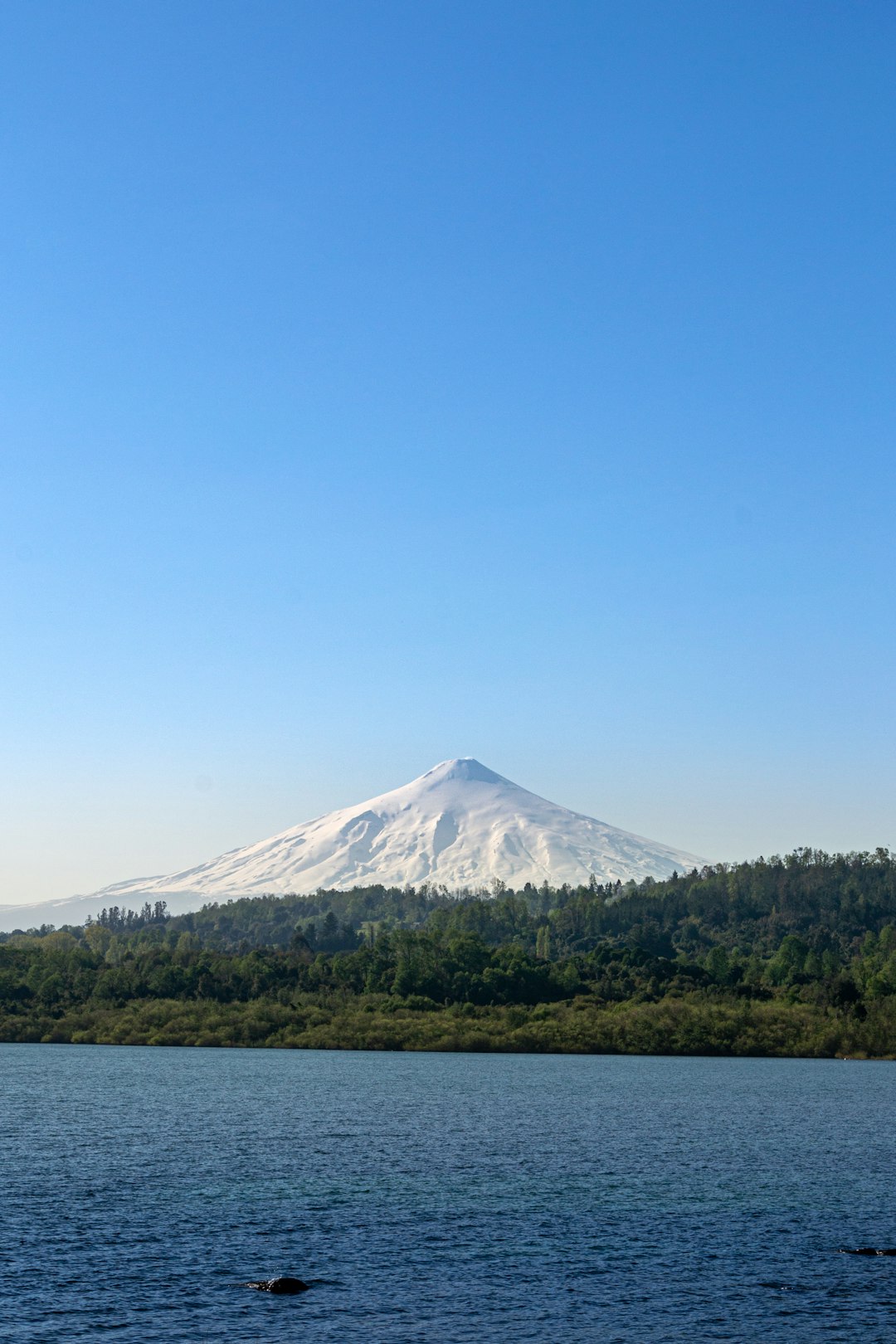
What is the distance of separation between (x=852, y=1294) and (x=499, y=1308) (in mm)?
Result: 12365

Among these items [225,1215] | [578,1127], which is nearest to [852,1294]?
[225,1215]

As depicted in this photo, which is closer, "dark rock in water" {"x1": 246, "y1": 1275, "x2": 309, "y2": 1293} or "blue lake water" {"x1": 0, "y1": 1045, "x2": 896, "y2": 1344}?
"blue lake water" {"x1": 0, "y1": 1045, "x2": 896, "y2": 1344}

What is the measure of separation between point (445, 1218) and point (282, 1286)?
17.2 metres

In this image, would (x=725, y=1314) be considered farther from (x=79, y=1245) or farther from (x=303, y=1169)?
(x=303, y=1169)

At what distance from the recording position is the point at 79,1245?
51531 mm

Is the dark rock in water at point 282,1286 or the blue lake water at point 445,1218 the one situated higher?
the dark rock in water at point 282,1286

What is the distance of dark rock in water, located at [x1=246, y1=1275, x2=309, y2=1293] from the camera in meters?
43.7

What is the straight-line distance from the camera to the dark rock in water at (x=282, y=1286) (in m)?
43.7

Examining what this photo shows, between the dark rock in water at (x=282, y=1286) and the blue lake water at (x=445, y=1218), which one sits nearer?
the blue lake water at (x=445, y=1218)

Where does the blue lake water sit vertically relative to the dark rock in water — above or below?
below

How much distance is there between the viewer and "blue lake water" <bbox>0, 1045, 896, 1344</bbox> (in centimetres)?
4091

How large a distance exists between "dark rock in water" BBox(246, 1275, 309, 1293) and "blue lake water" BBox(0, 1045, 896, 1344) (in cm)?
70

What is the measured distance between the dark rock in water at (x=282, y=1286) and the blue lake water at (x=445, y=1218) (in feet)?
2.28

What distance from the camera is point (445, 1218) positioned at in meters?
59.5
